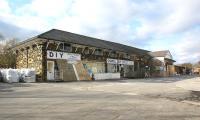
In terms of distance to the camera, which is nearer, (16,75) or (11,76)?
(11,76)

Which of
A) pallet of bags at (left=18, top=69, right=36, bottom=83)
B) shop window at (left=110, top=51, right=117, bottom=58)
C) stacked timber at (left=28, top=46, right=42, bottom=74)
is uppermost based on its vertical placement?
shop window at (left=110, top=51, right=117, bottom=58)

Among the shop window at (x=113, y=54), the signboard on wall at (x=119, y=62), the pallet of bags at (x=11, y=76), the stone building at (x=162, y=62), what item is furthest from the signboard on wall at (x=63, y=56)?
the stone building at (x=162, y=62)

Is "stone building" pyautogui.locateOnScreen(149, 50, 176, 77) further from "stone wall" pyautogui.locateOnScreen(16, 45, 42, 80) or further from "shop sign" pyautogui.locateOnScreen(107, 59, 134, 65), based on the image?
"stone wall" pyautogui.locateOnScreen(16, 45, 42, 80)

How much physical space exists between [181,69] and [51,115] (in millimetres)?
79140

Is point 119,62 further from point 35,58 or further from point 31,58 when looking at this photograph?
point 35,58

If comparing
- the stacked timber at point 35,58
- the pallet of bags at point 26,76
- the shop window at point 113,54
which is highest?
the shop window at point 113,54

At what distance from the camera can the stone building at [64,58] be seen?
29141 millimetres

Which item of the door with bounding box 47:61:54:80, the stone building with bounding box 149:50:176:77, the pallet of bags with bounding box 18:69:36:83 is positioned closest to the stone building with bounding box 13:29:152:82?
the door with bounding box 47:61:54:80

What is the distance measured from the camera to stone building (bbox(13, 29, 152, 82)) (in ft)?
95.6

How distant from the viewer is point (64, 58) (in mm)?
31281

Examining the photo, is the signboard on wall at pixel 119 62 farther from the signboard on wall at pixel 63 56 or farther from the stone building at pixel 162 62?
the stone building at pixel 162 62

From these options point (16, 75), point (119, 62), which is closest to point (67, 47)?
point (16, 75)

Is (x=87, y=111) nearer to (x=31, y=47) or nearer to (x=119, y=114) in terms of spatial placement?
(x=119, y=114)

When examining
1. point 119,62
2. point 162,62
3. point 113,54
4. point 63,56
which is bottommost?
point 119,62
